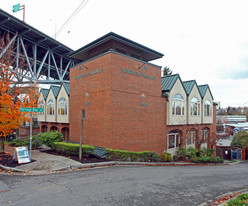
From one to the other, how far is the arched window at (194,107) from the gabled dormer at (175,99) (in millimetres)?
1527

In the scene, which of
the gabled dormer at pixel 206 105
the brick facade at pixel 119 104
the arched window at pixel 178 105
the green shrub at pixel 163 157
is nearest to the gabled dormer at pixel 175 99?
the arched window at pixel 178 105

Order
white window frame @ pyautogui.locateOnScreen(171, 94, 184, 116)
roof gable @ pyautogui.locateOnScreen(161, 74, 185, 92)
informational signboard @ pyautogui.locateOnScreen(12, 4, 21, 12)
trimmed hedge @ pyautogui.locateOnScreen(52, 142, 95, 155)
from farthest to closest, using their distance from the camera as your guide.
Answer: informational signboard @ pyautogui.locateOnScreen(12, 4, 21, 12)
white window frame @ pyautogui.locateOnScreen(171, 94, 184, 116)
roof gable @ pyautogui.locateOnScreen(161, 74, 185, 92)
trimmed hedge @ pyautogui.locateOnScreen(52, 142, 95, 155)

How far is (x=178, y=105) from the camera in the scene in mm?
18234

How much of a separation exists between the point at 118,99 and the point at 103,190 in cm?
737

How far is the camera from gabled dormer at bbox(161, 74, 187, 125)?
17.1m

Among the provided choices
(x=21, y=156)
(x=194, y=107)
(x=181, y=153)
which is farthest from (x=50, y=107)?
(x=194, y=107)

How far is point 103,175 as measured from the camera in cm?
796

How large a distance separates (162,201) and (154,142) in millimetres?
10207

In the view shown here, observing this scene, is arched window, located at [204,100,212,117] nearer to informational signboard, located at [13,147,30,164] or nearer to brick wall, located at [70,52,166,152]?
brick wall, located at [70,52,166,152]

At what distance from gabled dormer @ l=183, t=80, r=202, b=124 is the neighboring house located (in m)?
12.7

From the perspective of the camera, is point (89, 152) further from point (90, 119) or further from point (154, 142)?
point (154, 142)

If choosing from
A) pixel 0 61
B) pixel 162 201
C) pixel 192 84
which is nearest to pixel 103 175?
pixel 162 201

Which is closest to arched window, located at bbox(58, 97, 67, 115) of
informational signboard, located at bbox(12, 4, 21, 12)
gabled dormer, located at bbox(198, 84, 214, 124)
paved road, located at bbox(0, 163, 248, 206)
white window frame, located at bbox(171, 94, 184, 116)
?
white window frame, located at bbox(171, 94, 184, 116)

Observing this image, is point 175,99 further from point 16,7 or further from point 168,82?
point 16,7
